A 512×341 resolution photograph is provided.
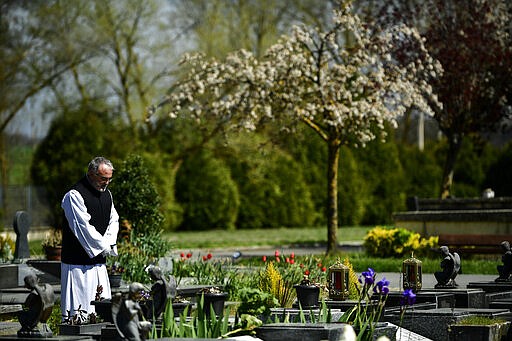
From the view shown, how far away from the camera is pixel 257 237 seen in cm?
3753

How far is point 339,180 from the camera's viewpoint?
43969mm

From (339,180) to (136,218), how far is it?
24.2m

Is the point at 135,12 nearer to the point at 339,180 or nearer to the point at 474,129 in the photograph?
the point at 339,180

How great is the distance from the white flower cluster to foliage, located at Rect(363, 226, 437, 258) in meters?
2.34

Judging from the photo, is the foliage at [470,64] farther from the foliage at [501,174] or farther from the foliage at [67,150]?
the foliage at [67,150]

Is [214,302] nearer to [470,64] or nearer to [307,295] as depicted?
[307,295]

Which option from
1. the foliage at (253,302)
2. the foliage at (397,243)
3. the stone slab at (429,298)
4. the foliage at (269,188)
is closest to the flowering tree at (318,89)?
the foliage at (397,243)

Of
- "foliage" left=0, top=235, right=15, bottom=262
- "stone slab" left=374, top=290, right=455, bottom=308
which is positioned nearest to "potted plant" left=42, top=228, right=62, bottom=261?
"foliage" left=0, top=235, right=15, bottom=262

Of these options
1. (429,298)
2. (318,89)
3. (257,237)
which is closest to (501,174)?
(257,237)

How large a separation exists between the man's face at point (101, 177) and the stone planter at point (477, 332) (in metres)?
3.84

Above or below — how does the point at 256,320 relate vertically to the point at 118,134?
below

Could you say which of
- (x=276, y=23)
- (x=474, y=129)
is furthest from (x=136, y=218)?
(x=276, y=23)

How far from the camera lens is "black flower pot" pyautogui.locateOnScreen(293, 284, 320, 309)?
11133 millimetres

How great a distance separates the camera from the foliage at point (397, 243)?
80.2 feet
